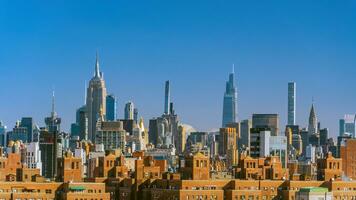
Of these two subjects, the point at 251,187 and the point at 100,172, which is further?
the point at 100,172

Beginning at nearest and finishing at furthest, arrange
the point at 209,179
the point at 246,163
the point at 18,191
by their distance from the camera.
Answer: the point at 18,191 → the point at 209,179 → the point at 246,163

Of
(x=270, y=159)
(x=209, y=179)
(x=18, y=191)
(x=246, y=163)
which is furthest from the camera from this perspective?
(x=270, y=159)

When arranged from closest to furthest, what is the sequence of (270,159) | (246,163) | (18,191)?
(18,191) < (246,163) < (270,159)

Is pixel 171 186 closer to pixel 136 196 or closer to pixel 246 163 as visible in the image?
pixel 136 196

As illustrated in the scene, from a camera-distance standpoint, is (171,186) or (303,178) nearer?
(171,186)

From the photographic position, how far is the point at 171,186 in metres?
129

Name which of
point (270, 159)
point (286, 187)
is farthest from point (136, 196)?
point (270, 159)

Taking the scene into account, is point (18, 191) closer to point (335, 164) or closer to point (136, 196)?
point (136, 196)

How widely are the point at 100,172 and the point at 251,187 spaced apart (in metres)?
21.5

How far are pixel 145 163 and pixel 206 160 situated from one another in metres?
19.6

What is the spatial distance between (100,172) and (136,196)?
43.6 feet

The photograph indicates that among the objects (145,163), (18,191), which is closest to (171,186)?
(18,191)

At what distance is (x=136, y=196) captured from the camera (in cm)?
13412

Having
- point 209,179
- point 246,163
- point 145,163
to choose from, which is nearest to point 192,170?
point 209,179
